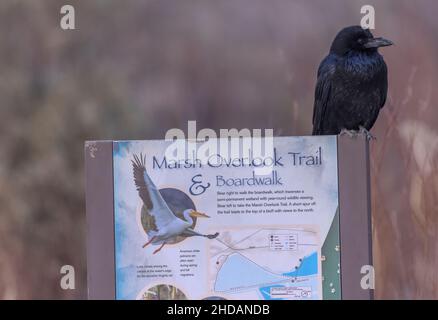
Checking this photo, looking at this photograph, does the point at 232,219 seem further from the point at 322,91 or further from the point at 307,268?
the point at 322,91

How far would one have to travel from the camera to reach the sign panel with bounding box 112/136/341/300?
1581 millimetres

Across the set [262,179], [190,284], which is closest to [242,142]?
[262,179]

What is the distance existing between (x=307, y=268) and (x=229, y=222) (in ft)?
0.66

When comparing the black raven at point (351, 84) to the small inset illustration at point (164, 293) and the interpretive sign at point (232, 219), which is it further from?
the small inset illustration at point (164, 293)

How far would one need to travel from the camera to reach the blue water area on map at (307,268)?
1.59 meters

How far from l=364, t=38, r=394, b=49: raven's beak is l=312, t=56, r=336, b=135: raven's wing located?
0.13 m

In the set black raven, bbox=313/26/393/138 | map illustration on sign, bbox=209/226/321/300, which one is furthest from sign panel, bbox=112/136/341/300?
black raven, bbox=313/26/393/138

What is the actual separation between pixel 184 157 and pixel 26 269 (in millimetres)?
1286

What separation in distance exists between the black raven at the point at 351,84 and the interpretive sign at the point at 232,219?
92cm

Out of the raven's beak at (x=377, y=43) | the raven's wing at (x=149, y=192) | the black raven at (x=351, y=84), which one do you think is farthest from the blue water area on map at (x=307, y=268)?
the raven's beak at (x=377, y=43)

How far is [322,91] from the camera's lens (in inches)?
100

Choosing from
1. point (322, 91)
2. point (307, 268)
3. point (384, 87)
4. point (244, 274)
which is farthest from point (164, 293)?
point (384, 87)

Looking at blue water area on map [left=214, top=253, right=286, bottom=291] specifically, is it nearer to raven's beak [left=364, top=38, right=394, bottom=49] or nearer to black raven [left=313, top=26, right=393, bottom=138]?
black raven [left=313, top=26, right=393, bottom=138]

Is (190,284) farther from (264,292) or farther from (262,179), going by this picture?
(262,179)
